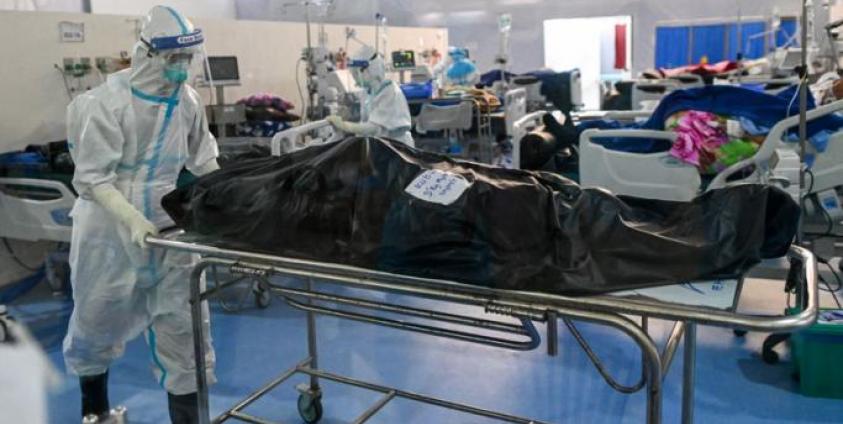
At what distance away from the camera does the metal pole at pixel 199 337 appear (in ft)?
6.85

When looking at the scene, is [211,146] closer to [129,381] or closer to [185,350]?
[185,350]

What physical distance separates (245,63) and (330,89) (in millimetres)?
1419

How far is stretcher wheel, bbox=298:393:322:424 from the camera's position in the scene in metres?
2.79

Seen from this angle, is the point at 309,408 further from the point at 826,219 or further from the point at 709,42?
the point at 709,42

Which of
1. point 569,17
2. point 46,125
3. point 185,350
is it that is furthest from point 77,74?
point 569,17

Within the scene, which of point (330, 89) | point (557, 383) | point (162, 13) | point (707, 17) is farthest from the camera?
point (707, 17)

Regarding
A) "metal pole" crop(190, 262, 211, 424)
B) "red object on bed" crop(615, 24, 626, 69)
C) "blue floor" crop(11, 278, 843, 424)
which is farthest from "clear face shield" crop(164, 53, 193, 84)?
"red object on bed" crop(615, 24, 626, 69)

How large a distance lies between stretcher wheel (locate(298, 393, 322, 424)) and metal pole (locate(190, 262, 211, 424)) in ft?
2.03

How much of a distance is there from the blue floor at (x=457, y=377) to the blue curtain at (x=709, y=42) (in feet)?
23.0

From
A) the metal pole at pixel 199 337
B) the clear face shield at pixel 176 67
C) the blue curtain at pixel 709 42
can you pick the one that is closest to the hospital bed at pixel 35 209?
the clear face shield at pixel 176 67

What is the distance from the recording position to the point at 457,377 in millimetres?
3180

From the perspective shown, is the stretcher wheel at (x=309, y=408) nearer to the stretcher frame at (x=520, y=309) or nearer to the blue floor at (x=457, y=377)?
the blue floor at (x=457, y=377)

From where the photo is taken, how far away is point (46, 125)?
4.57 m

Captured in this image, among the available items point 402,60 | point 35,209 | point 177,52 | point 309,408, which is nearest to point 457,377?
point 309,408
